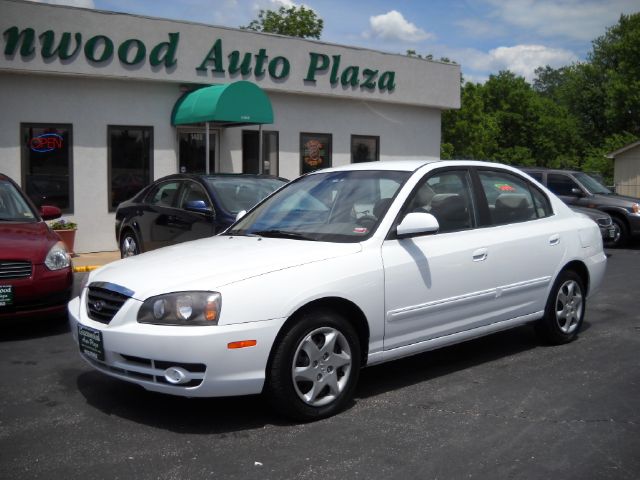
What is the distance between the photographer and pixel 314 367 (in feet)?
14.7

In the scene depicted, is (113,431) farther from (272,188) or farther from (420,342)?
(272,188)

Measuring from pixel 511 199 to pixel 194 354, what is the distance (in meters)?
3.19

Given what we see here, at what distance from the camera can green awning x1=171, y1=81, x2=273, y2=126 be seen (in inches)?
530

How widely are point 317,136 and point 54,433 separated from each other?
44.8ft

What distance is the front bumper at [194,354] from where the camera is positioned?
4.13 metres

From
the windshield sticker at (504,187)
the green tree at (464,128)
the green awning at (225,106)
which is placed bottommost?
the windshield sticker at (504,187)

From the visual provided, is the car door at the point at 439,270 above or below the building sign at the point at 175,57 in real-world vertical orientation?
below

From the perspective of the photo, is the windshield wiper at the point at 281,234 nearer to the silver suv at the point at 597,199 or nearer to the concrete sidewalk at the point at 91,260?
the concrete sidewalk at the point at 91,260

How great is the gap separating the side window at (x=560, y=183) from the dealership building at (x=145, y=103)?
490 centimetres

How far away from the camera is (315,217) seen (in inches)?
211

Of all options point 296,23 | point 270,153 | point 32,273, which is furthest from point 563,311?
point 296,23

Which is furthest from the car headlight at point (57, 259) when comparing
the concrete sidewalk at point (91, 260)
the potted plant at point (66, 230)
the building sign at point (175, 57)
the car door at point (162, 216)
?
the building sign at point (175, 57)

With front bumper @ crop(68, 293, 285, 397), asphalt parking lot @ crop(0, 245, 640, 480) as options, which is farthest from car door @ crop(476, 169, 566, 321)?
front bumper @ crop(68, 293, 285, 397)

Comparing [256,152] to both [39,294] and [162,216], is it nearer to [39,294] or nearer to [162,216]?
[162,216]
